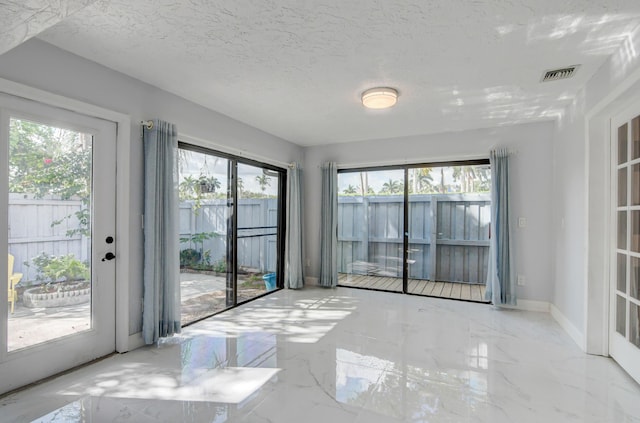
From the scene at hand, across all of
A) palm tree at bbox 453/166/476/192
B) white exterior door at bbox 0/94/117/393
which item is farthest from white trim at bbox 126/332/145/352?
palm tree at bbox 453/166/476/192

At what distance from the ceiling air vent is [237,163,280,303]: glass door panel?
3429mm

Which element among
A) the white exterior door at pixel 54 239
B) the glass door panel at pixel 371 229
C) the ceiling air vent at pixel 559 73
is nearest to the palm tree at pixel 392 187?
the glass door panel at pixel 371 229

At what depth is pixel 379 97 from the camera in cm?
299

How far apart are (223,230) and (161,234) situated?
1.02 metres

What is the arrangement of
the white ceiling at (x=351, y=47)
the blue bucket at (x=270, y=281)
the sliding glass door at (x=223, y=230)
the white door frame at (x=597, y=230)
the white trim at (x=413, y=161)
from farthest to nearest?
the blue bucket at (x=270, y=281), the white trim at (x=413, y=161), the sliding glass door at (x=223, y=230), the white door frame at (x=597, y=230), the white ceiling at (x=351, y=47)

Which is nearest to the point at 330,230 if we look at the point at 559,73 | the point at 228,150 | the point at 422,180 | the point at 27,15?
the point at 422,180

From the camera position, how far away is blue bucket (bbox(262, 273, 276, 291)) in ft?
15.9

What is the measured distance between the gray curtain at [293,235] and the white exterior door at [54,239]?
8.77ft

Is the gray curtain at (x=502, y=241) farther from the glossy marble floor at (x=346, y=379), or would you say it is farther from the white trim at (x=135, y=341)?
the white trim at (x=135, y=341)

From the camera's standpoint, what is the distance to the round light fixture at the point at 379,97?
2.96m

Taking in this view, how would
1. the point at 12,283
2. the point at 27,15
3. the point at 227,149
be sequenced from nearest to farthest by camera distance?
1. the point at 27,15
2. the point at 12,283
3. the point at 227,149

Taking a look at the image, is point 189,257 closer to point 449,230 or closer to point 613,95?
point 449,230

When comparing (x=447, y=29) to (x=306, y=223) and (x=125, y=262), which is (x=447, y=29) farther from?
(x=306, y=223)

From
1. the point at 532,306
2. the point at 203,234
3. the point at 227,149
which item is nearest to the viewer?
the point at 203,234
